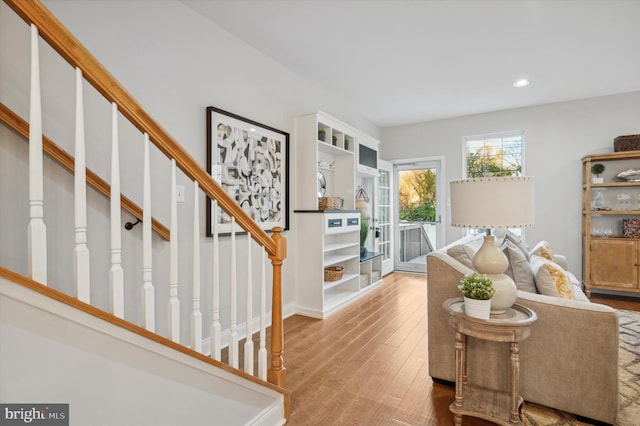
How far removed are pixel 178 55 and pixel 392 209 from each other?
4353 millimetres

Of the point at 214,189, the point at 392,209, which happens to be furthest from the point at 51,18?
the point at 392,209

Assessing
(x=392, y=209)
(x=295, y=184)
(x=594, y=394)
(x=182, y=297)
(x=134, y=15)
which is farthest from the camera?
(x=392, y=209)

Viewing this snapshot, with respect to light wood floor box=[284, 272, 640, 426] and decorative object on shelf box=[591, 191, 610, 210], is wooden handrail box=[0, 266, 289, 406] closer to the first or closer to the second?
light wood floor box=[284, 272, 640, 426]

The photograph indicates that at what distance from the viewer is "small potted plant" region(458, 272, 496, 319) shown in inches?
64.7

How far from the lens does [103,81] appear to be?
998mm

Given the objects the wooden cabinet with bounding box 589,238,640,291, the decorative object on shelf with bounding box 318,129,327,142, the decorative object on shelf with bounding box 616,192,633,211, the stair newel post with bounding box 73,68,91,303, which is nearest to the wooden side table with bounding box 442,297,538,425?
the stair newel post with bounding box 73,68,91,303

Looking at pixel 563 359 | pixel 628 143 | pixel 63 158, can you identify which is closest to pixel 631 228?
pixel 628 143

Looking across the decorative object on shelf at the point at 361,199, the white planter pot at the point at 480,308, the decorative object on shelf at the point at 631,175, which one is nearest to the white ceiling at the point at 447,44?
the decorative object on shelf at the point at 631,175

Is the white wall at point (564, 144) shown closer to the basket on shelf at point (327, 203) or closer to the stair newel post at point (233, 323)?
the basket on shelf at point (327, 203)

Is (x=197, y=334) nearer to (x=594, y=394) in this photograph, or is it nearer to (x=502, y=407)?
→ (x=502, y=407)

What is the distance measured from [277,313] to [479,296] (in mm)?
1060

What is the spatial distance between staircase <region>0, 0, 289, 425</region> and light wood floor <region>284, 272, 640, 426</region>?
1.17ft

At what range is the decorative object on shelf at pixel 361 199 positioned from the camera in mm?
4543

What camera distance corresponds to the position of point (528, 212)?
172 centimetres
